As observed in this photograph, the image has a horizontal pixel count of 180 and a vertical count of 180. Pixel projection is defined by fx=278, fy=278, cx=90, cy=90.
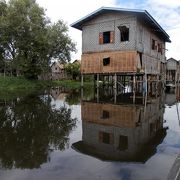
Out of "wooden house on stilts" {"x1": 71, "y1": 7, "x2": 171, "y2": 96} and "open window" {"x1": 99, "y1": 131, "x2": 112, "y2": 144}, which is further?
"wooden house on stilts" {"x1": 71, "y1": 7, "x2": 171, "y2": 96}

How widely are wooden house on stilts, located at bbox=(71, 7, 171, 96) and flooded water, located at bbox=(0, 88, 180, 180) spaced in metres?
10.9

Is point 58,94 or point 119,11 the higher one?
point 119,11

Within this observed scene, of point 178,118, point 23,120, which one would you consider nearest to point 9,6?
point 23,120

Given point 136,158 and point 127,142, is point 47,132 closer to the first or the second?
point 127,142

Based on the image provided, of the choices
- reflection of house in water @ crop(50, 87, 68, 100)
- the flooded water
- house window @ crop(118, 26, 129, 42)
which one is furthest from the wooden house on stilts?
the flooded water

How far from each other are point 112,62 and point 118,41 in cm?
188

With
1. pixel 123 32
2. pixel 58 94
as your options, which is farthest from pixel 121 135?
pixel 58 94

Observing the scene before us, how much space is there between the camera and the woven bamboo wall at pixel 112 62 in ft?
76.0

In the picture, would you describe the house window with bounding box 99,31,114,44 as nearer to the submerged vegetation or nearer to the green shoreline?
the submerged vegetation

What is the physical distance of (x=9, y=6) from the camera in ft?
115

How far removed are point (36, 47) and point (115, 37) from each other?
14.8 m

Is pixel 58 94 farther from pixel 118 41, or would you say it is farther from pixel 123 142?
pixel 123 142

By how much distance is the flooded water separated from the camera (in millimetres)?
6227

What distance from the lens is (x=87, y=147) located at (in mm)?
8375
